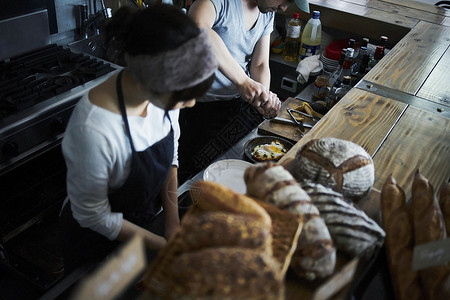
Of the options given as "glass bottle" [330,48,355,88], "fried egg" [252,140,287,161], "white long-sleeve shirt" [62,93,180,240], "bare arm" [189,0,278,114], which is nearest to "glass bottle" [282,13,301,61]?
→ "glass bottle" [330,48,355,88]

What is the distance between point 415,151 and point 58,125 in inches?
67.4

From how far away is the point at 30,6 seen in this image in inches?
91.3

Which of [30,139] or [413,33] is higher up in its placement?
[413,33]

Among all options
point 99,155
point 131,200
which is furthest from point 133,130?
point 131,200

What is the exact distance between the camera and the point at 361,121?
1.37 metres

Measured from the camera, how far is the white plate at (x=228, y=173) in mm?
1278

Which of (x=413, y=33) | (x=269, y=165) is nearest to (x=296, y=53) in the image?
(x=413, y=33)

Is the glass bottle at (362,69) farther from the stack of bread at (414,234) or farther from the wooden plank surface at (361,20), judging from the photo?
the stack of bread at (414,234)

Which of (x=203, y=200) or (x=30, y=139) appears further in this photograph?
(x=30, y=139)

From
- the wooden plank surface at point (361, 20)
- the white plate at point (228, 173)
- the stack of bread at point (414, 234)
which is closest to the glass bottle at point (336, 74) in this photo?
the wooden plank surface at point (361, 20)

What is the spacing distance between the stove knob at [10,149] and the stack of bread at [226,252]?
151cm

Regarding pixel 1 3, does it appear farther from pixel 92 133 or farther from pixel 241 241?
pixel 241 241

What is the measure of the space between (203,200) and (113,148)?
540 millimetres

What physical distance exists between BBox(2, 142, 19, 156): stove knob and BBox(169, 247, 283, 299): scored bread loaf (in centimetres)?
162
